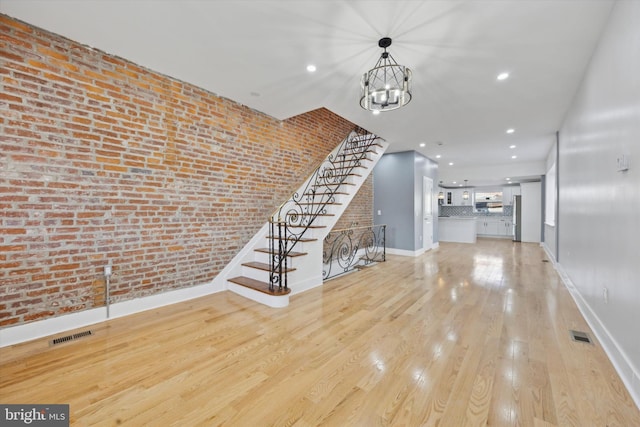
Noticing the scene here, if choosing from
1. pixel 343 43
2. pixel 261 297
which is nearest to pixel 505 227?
pixel 261 297

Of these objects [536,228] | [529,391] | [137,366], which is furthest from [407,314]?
[536,228]

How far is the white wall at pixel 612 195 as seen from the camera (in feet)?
5.79

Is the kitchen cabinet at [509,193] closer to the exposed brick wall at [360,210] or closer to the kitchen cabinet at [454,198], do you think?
the kitchen cabinet at [454,198]

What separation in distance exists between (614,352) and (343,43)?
3.54 metres

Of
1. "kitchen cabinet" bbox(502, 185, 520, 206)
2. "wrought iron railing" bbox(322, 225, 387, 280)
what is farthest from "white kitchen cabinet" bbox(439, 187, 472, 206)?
"wrought iron railing" bbox(322, 225, 387, 280)

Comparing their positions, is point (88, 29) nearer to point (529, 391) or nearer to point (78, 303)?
point (78, 303)

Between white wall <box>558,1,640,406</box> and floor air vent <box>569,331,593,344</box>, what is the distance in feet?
0.33

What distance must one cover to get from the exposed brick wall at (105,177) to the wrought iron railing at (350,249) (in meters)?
1.99

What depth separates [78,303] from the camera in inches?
103

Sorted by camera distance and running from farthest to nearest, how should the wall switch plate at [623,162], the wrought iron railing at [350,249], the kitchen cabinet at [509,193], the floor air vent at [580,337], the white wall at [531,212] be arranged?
the kitchen cabinet at [509,193], the white wall at [531,212], the wrought iron railing at [350,249], the floor air vent at [580,337], the wall switch plate at [623,162]

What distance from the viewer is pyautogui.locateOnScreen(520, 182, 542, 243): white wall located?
9.41m

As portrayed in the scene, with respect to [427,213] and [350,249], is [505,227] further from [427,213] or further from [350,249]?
[350,249]

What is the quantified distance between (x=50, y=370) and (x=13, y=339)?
0.74m

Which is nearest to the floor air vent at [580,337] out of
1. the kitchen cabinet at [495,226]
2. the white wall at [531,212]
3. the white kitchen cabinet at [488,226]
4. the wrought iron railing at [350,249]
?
the wrought iron railing at [350,249]
